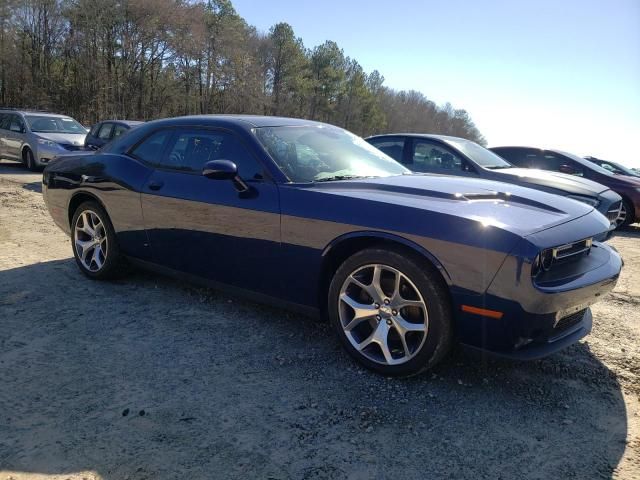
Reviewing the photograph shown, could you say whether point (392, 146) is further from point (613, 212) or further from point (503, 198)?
point (503, 198)

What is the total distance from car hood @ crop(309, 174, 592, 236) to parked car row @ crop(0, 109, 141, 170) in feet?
33.9

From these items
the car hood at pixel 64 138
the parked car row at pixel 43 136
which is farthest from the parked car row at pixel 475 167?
the car hood at pixel 64 138

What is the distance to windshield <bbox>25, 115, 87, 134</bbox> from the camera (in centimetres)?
1345

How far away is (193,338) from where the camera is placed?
3428 mm

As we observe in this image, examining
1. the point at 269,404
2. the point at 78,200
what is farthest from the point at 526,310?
the point at 78,200

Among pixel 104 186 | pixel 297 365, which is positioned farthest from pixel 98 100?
pixel 297 365

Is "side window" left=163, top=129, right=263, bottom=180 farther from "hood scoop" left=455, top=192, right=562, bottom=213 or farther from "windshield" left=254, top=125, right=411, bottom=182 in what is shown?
"hood scoop" left=455, top=192, right=562, bottom=213

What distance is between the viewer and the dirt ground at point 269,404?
220 centimetres

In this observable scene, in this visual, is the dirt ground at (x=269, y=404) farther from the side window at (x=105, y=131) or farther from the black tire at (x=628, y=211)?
the side window at (x=105, y=131)

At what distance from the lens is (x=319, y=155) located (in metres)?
3.69

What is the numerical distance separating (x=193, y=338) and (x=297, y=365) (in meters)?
0.82

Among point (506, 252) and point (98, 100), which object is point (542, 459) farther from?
point (98, 100)

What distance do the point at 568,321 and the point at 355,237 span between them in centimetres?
130

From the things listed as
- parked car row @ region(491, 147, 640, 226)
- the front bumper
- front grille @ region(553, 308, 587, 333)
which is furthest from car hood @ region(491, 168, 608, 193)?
the front bumper
